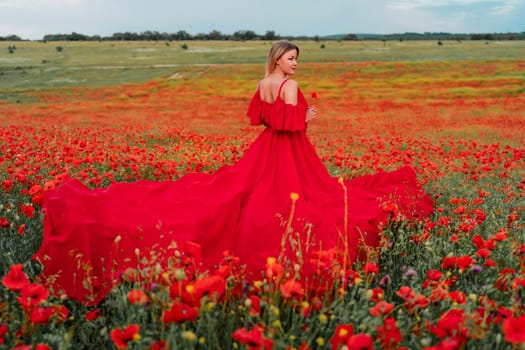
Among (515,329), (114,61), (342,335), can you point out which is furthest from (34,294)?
(114,61)

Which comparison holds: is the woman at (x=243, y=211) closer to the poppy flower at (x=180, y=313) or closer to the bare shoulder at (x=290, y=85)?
the bare shoulder at (x=290, y=85)

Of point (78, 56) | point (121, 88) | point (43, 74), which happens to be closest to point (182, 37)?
point (78, 56)

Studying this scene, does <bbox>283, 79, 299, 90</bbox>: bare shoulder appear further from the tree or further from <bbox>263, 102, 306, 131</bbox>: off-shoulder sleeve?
the tree

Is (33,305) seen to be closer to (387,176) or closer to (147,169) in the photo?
(387,176)

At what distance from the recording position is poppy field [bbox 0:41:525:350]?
219cm

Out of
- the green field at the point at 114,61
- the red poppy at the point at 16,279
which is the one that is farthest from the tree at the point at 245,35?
the red poppy at the point at 16,279

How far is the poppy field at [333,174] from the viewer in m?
2.19

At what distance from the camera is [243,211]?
4.45m

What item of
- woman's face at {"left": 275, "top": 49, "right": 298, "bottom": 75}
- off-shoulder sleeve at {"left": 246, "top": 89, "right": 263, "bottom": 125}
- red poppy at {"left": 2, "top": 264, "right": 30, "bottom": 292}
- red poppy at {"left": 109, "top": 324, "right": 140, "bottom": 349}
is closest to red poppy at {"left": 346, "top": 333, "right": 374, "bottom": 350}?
red poppy at {"left": 109, "top": 324, "right": 140, "bottom": 349}

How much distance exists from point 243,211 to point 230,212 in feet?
0.40

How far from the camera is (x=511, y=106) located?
18.8m

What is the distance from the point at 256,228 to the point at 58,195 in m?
1.66

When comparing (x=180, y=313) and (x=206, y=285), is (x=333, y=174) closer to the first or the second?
(x=206, y=285)

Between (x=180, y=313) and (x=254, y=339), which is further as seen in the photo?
(x=180, y=313)
